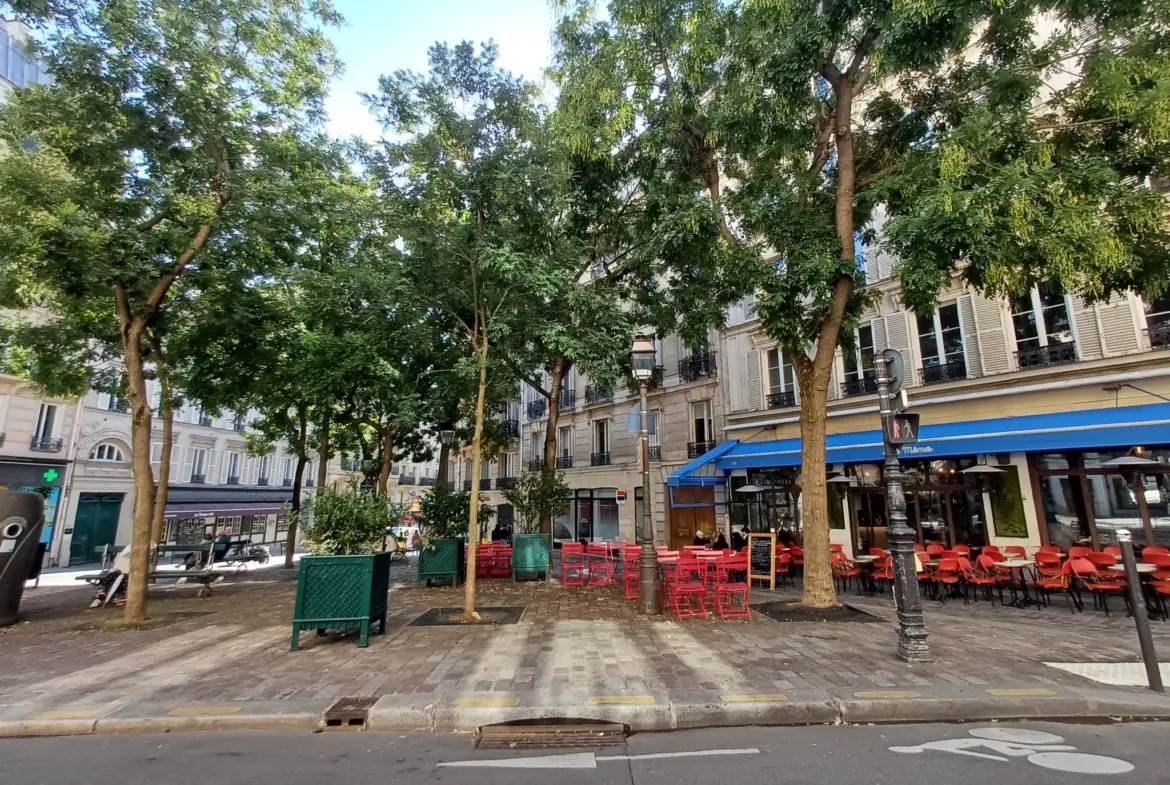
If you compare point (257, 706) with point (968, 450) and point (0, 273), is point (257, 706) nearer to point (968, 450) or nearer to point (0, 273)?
point (0, 273)

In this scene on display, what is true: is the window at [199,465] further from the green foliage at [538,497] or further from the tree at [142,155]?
the green foliage at [538,497]

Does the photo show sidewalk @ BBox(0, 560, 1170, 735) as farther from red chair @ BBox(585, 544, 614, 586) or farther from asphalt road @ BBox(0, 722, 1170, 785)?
red chair @ BBox(585, 544, 614, 586)

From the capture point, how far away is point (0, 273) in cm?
940

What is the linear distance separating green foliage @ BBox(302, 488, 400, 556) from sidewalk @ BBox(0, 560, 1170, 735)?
1274mm

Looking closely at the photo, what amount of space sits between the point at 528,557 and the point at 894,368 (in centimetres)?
914

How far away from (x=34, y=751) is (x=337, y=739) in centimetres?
233

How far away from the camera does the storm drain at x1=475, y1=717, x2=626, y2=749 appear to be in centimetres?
439

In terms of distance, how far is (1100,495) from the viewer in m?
11.1

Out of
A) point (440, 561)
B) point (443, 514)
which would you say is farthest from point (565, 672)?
point (443, 514)

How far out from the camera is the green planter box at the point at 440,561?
1230 cm

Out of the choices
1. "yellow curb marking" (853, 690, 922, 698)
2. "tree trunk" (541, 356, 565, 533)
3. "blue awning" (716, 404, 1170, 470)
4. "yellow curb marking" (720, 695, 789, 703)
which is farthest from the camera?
"tree trunk" (541, 356, 565, 533)

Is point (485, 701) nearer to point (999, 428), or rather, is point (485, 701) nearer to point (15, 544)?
point (15, 544)

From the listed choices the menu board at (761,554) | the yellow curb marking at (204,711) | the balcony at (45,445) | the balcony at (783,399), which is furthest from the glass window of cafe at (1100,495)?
the balcony at (45,445)

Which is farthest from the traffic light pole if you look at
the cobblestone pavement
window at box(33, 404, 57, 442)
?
window at box(33, 404, 57, 442)
